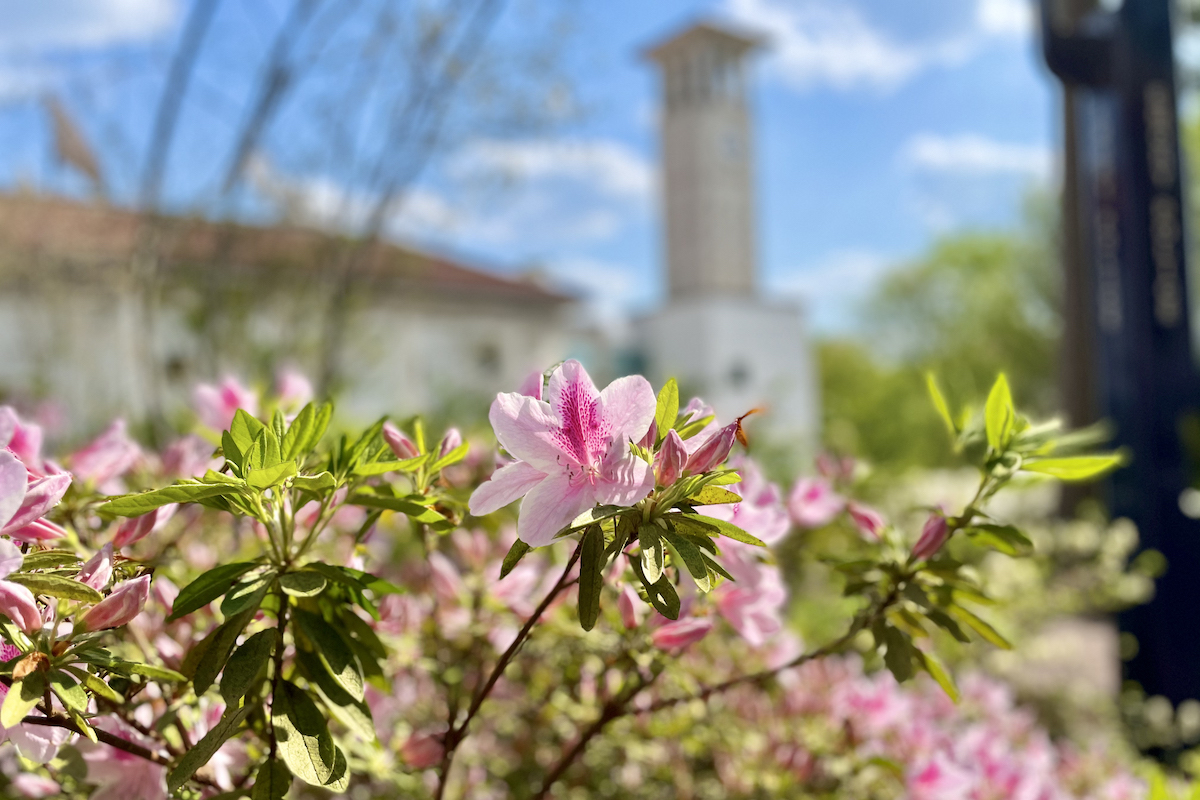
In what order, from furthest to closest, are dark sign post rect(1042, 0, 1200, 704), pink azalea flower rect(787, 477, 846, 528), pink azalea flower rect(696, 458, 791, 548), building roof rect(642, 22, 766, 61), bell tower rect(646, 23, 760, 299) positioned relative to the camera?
1. building roof rect(642, 22, 766, 61)
2. bell tower rect(646, 23, 760, 299)
3. dark sign post rect(1042, 0, 1200, 704)
4. pink azalea flower rect(787, 477, 846, 528)
5. pink azalea flower rect(696, 458, 791, 548)

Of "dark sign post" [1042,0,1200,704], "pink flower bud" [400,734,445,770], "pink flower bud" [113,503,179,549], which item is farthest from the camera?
"dark sign post" [1042,0,1200,704]

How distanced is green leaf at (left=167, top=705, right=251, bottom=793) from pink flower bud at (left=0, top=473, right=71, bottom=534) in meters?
0.18

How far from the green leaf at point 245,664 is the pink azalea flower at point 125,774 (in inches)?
7.9

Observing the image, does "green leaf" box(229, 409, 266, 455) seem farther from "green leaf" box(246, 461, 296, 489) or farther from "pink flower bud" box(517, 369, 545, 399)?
"pink flower bud" box(517, 369, 545, 399)

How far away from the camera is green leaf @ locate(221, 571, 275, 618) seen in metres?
0.62

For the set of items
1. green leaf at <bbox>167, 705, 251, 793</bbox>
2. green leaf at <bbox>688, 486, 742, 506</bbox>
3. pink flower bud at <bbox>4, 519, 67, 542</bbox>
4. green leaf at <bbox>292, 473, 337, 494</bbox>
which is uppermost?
green leaf at <bbox>292, 473, 337, 494</bbox>

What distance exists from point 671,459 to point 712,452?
0.03 meters

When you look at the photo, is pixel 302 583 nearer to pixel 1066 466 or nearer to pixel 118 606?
pixel 118 606

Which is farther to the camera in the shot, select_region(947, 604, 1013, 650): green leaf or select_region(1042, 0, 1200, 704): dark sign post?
select_region(1042, 0, 1200, 704): dark sign post

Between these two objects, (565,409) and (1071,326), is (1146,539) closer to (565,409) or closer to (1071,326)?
(565,409)

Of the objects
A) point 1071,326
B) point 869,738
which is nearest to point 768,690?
point 869,738

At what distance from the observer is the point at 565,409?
2.03ft

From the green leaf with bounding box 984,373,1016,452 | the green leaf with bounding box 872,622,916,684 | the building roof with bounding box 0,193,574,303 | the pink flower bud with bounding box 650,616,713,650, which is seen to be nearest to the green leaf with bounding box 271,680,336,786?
the pink flower bud with bounding box 650,616,713,650

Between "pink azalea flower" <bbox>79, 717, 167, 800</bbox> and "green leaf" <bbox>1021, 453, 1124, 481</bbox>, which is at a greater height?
"green leaf" <bbox>1021, 453, 1124, 481</bbox>
